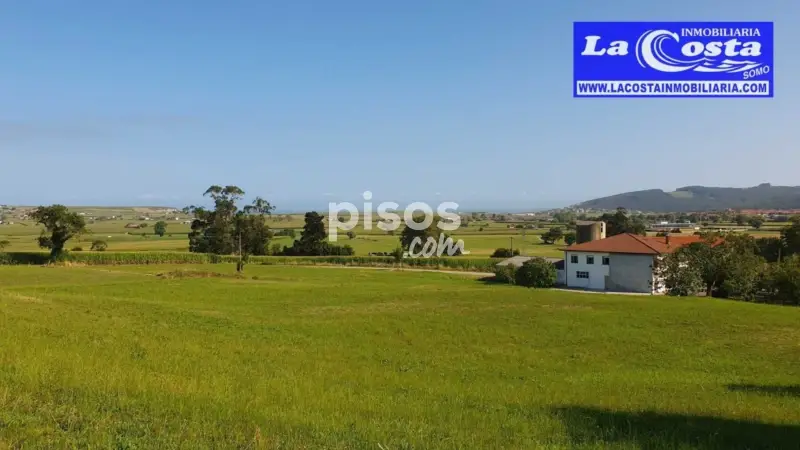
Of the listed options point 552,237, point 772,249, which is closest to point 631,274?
point 772,249

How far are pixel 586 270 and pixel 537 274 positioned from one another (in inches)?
268

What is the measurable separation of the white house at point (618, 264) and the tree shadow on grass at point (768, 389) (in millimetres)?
45317

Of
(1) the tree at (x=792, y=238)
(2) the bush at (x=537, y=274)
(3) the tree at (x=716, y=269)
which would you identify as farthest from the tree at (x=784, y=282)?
(1) the tree at (x=792, y=238)

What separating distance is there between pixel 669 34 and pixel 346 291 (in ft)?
99.5

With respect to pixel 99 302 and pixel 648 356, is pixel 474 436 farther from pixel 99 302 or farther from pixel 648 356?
pixel 99 302

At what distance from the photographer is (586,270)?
208 ft

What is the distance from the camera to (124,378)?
982 centimetres

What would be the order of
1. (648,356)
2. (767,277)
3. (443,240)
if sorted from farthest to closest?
(443,240)
(767,277)
(648,356)

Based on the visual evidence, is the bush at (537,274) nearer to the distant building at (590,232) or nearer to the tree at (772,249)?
the distant building at (590,232)

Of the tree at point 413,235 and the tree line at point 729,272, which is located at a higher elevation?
the tree at point 413,235

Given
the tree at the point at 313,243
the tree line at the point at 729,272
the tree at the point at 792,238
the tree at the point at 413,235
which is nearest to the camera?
the tree line at the point at 729,272

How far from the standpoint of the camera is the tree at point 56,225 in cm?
7275

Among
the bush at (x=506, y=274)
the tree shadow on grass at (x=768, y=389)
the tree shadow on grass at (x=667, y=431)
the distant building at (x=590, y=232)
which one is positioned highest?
the distant building at (x=590, y=232)

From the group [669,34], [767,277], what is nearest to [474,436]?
[669,34]
